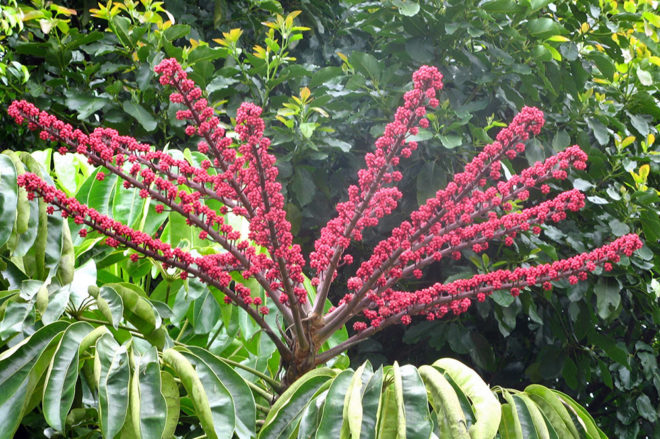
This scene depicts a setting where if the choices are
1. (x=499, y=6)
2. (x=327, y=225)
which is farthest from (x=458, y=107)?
(x=327, y=225)

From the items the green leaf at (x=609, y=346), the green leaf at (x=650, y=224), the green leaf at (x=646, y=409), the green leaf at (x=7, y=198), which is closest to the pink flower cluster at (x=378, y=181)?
the green leaf at (x=7, y=198)

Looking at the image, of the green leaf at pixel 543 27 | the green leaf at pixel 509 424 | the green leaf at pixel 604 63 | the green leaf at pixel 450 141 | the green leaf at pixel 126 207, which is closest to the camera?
the green leaf at pixel 509 424

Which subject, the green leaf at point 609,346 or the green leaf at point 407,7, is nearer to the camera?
the green leaf at point 407,7

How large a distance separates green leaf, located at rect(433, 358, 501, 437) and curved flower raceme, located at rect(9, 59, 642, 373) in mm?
177

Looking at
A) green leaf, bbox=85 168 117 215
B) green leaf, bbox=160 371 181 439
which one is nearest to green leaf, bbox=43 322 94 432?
green leaf, bbox=160 371 181 439

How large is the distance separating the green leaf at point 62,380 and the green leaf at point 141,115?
1624mm

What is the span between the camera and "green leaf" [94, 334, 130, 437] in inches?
39.4

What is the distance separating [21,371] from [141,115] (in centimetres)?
173

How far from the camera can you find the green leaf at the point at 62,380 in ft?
3.41

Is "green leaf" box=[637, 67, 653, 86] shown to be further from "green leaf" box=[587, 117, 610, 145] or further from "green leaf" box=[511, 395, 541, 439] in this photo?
"green leaf" box=[511, 395, 541, 439]

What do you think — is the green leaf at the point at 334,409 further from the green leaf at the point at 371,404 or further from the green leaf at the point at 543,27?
the green leaf at the point at 543,27

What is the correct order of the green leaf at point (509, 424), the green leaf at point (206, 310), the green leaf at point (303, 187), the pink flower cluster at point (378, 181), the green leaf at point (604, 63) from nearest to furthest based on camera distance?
the green leaf at point (509, 424)
the pink flower cluster at point (378, 181)
the green leaf at point (206, 310)
the green leaf at point (303, 187)
the green leaf at point (604, 63)

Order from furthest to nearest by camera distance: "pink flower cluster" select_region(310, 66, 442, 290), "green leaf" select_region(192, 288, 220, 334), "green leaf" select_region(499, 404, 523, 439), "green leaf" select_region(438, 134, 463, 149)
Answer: "green leaf" select_region(438, 134, 463, 149)
"green leaf" select_region(192, 288, 220, 334)
"pink flower cluster" select_region(310, 66, 442, 290)
"green leaf" select_region(499, 404, 523, 439)

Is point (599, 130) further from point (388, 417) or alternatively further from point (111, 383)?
point (111, 383)
